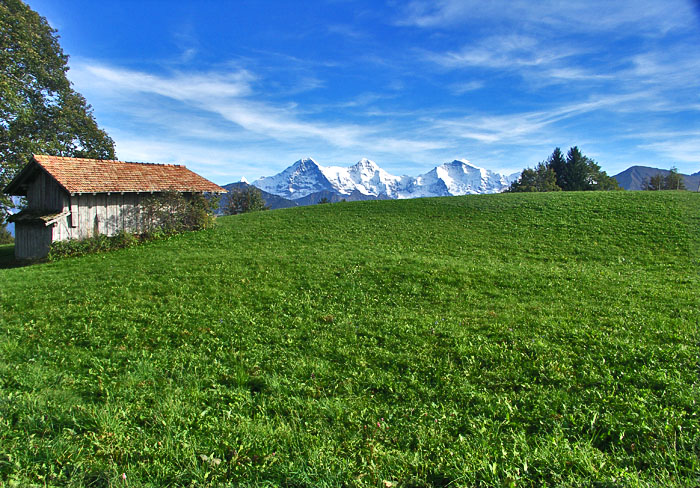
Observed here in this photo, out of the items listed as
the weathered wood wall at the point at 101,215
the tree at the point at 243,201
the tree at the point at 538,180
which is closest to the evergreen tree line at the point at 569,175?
the tree at the point at 538,180

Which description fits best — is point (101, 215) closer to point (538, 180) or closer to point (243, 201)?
point (243, 201)

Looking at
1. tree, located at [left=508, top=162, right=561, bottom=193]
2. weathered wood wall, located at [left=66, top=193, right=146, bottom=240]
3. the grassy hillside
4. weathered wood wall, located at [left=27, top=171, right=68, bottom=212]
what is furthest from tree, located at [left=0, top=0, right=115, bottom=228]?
tree, located at [left=508, top=162, right=561, bottom=193]

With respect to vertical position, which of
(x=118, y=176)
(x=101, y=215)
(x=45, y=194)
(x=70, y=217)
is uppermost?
(x=118, y=176)

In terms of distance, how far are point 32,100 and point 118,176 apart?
20.3 m

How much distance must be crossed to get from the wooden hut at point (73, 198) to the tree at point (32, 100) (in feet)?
32.4

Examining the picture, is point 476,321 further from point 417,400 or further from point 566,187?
point 566,187

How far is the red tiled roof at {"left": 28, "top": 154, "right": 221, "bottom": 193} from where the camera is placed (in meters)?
22.7

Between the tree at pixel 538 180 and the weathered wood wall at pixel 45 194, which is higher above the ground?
the tree at pixel 538 180

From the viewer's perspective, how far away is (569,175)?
82.9 meters

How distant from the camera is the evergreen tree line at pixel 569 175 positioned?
81.9 meters

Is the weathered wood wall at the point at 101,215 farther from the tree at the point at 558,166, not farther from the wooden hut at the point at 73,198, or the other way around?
the tree at the point at 558,166

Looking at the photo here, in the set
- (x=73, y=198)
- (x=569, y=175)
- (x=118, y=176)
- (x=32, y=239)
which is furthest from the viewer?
(x=569, y=175)

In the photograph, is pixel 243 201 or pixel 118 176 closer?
pixel 118 176

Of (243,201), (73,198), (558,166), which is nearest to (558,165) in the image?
(558,166)
